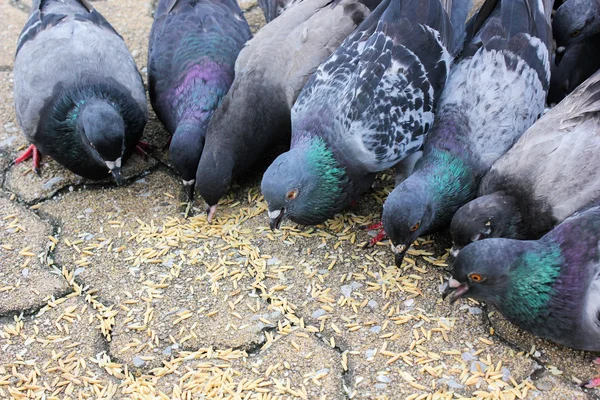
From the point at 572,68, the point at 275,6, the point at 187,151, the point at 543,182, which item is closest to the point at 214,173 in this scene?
the point at 187,151

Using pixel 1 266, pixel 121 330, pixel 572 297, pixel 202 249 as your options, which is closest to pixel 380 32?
pixel 202 249

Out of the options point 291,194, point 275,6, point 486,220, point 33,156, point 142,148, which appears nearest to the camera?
point 486,220

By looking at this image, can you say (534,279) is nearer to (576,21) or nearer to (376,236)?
(376,236)

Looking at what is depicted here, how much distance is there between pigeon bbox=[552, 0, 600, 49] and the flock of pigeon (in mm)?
10

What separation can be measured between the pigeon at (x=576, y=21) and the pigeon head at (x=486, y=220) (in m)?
1.83

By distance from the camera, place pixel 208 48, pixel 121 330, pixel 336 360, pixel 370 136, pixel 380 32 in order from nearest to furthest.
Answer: pixel 336 360, pixel 121 330, pixel 370 136, pixel 380 32, pixel 208 48

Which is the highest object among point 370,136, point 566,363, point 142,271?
Answer: point 370,136

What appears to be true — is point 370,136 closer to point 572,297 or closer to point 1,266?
point 572,297

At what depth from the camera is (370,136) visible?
4121 mm

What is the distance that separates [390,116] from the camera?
4188 mm

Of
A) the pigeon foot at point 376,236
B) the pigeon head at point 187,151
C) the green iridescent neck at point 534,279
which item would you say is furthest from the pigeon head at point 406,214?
the pigeon head at point 187,151

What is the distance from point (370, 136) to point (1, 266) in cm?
243

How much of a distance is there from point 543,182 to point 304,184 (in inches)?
52.8

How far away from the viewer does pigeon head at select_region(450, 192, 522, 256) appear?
3.74 metres
